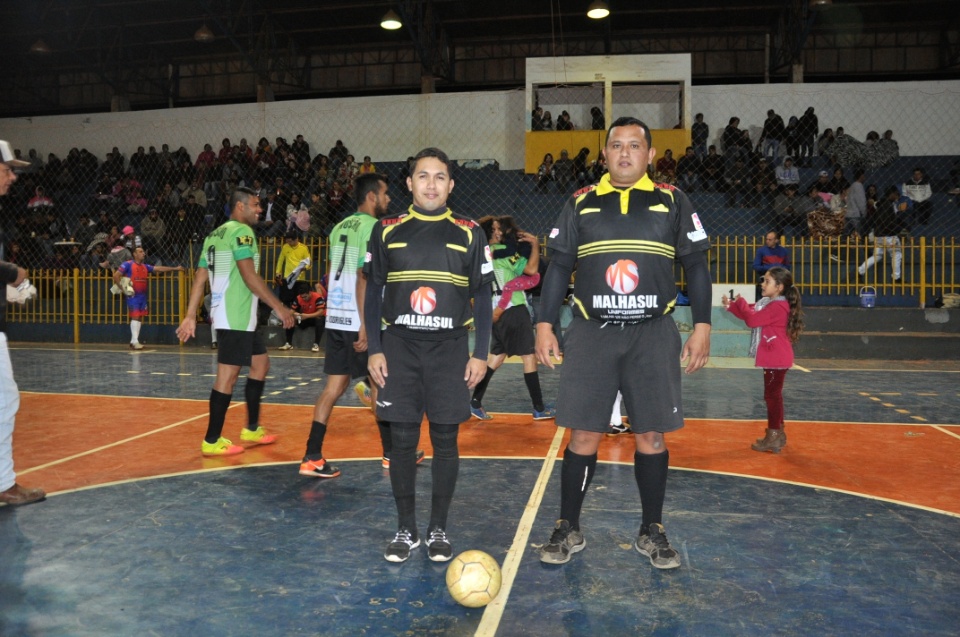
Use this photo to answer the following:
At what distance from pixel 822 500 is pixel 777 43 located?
872 inches

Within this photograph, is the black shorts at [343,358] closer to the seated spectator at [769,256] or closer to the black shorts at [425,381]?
the black shorts at [425,381]

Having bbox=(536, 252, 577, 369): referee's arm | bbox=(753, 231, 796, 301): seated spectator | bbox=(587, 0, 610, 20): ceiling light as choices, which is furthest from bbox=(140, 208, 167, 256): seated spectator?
bbox=(536, 252, 577, 369): referee's arm

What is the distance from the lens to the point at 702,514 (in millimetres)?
4688

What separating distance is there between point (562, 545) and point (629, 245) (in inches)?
56.8

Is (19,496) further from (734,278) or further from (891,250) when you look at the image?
(891,250)

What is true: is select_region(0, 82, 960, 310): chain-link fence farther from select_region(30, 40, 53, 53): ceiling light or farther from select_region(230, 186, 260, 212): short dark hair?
select_region(230, 186, 260, 212): short dark hair

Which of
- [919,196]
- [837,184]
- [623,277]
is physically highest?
[837,184]

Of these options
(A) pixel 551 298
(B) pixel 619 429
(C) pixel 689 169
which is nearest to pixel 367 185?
(A) pixel 551 298

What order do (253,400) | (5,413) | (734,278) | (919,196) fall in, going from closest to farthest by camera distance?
(5,413) → (253,400) → (734,278) → (919,196)

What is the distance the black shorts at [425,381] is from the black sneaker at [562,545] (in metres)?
0.71

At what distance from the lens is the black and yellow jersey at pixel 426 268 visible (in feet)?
12.9

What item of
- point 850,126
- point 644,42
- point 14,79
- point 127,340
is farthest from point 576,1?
point 14,79

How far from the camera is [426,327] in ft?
12.9

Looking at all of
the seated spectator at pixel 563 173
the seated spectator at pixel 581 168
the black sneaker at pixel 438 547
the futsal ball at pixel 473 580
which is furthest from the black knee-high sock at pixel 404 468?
the seated spectator at pixel 563 173
